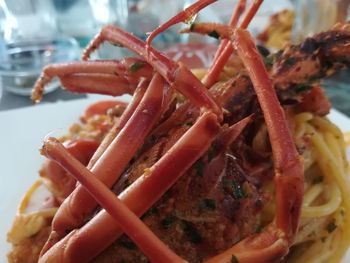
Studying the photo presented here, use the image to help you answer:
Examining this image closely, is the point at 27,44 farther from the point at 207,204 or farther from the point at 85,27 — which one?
the point at 207,204

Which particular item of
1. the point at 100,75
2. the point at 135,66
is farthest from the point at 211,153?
the point at 100,75

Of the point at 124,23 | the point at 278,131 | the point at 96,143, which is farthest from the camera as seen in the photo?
the point at 124,23

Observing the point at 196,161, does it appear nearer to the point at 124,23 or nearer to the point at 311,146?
the point at 311,146

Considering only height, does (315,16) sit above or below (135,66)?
below

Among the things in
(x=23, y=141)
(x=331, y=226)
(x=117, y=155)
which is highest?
(x=23, y=141)

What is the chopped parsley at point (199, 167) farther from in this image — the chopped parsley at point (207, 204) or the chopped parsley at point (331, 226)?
the chopped parsley at point (331, 226)

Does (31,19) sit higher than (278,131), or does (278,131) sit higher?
(31,19)

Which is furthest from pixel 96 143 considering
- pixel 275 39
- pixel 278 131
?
pixel 275 39
